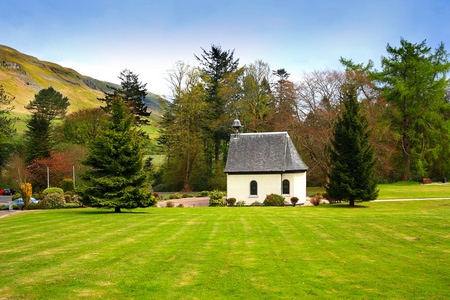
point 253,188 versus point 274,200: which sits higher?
point 253,188

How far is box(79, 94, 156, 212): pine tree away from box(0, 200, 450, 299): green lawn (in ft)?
20.5

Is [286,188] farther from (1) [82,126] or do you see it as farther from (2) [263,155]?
(1) [82,126]

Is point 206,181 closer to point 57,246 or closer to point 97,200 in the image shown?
point 97,200

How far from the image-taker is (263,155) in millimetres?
34125

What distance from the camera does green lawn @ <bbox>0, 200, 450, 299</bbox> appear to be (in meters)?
7.58

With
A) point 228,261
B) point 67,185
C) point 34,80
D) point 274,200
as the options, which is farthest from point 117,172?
point 34,80

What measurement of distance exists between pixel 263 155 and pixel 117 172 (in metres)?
16.2

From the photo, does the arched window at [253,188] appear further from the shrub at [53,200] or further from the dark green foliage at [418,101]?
the dark green foliage at [418,101]

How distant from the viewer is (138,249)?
36.8ft

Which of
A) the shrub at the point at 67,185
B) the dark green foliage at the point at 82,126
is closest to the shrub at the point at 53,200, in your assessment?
the shrub at the point at 67,185

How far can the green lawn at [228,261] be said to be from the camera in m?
7.58

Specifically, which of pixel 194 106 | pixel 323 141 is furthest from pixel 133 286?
pixel 194 106

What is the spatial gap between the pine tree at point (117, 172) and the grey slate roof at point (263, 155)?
12169 mm

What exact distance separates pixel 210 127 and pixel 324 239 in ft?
128
